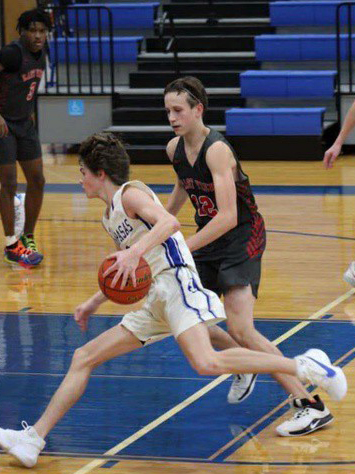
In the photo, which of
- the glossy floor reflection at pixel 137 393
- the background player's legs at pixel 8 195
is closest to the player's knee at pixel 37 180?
the background player's legs at pixel 8 195

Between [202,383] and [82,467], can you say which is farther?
[202,383]

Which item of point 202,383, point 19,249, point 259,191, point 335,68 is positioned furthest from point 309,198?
point 202,383

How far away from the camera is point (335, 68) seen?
15.2 m

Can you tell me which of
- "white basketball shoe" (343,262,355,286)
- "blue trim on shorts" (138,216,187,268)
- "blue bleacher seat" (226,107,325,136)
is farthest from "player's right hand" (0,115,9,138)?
"blue bleacher seat" (226,107,325,136)

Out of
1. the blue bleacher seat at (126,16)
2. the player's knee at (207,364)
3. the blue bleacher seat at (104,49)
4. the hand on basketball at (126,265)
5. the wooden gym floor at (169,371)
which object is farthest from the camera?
the blue bleacher seat at (126,16)

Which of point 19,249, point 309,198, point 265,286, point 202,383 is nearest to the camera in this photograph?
point 202,383

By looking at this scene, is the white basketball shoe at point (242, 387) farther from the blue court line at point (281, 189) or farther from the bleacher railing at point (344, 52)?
the bleacher railing at point (344, 52)

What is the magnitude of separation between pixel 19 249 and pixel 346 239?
8.05 feet

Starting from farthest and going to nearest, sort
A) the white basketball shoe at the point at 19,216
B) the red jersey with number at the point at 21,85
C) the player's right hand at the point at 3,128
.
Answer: the white basketball shoe at the point at 19,216 → the red jersey with number at the point at 21,85 → the player's right hand at the point at 3,128

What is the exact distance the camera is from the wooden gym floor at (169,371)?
15.2 feet

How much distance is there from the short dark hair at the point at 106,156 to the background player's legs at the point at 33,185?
13.2 ft

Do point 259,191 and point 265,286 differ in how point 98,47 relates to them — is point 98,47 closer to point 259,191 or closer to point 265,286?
point 259,191

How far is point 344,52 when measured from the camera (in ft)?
49.2

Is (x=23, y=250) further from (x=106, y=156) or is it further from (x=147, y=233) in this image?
(x=147, y=233)
